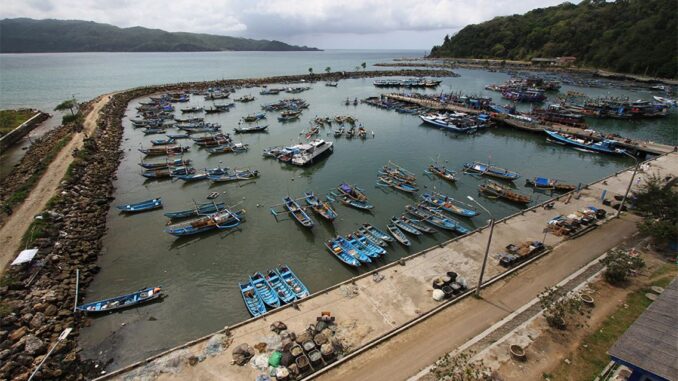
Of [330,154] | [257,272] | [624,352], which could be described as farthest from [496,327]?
[330,154]

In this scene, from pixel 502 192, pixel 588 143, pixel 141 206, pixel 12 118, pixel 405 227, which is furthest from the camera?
pixel 12 118

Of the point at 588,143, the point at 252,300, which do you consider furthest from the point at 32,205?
the point at 588,143

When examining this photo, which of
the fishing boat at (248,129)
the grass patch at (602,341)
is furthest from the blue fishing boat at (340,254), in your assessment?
the fishing boat at (248,129)

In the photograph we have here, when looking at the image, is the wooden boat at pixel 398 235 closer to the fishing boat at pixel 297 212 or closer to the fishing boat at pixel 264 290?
the fishing boat at pixel 297 212

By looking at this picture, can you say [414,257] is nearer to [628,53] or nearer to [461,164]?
[461,164]

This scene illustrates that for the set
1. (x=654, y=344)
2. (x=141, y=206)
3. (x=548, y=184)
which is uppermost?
(x=654, y=344)

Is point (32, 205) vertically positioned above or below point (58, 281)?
above

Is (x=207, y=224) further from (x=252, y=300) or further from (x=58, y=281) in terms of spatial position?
(x=252, y=300)
